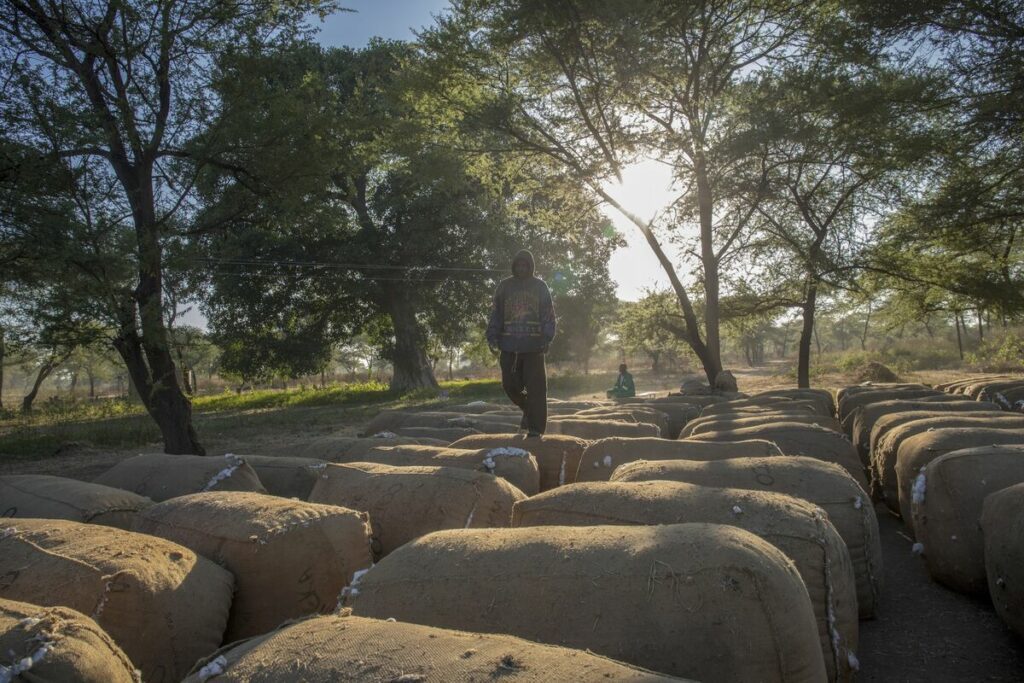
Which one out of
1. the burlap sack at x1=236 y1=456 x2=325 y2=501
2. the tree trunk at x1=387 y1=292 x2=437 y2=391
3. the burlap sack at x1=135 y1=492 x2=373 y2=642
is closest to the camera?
the burlap sack at x1=135 y1=492 x2=373 y2=642

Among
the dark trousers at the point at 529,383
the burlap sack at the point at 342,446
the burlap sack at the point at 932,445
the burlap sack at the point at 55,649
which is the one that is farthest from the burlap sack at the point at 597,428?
the burlap sack at the point at 55,649

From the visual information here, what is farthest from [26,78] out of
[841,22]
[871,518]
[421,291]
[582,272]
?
[582,272]

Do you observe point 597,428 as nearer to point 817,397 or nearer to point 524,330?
point 524,330

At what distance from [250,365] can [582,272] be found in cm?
1548

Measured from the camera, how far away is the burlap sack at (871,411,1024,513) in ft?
19.2

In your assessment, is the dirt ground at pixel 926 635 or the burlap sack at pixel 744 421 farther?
the burlap sack at pixel 744 421

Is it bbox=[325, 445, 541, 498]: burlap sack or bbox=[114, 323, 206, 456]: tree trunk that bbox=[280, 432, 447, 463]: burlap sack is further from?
bbox=[114, 323, 206, 456]: tree trunk

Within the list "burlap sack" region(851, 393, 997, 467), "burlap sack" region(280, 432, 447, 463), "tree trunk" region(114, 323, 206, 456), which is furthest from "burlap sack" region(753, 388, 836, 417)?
"tree trunk" region(114, 323, 206, 456)

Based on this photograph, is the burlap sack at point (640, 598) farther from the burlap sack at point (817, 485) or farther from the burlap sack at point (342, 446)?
the burlap sack at point (342, 446)

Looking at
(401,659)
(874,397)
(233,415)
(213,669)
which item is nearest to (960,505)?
(401,659)

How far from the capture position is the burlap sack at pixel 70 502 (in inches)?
173

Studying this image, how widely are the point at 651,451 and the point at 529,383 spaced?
1780mm

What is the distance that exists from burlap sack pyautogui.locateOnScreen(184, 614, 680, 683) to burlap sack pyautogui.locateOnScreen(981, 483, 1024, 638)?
2339 mm

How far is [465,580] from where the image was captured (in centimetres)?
257
